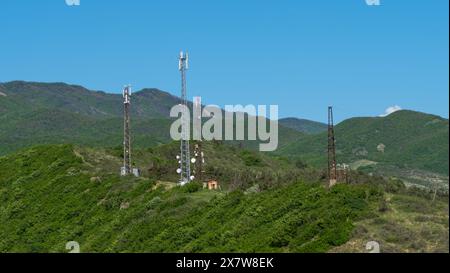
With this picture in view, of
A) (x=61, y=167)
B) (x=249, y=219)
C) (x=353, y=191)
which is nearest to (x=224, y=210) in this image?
(x=249, y=219)

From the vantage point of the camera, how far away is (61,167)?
273 ft

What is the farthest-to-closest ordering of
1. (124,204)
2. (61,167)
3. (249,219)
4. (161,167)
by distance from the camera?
(161,167) < (61,167) < (124,204) < (249,219)

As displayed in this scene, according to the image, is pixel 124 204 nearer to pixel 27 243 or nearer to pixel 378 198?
pixel 27 243

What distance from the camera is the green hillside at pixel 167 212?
37.3m

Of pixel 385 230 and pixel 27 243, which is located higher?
pixel 385 230

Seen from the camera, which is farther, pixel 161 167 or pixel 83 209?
pixel 161 167

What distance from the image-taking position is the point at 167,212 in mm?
Answer: 52281

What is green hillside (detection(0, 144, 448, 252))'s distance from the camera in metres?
37.3

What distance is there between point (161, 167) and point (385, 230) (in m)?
58.4

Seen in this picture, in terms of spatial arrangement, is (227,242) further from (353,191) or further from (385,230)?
(385,230)

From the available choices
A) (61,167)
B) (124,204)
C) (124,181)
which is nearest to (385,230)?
(124,204)
